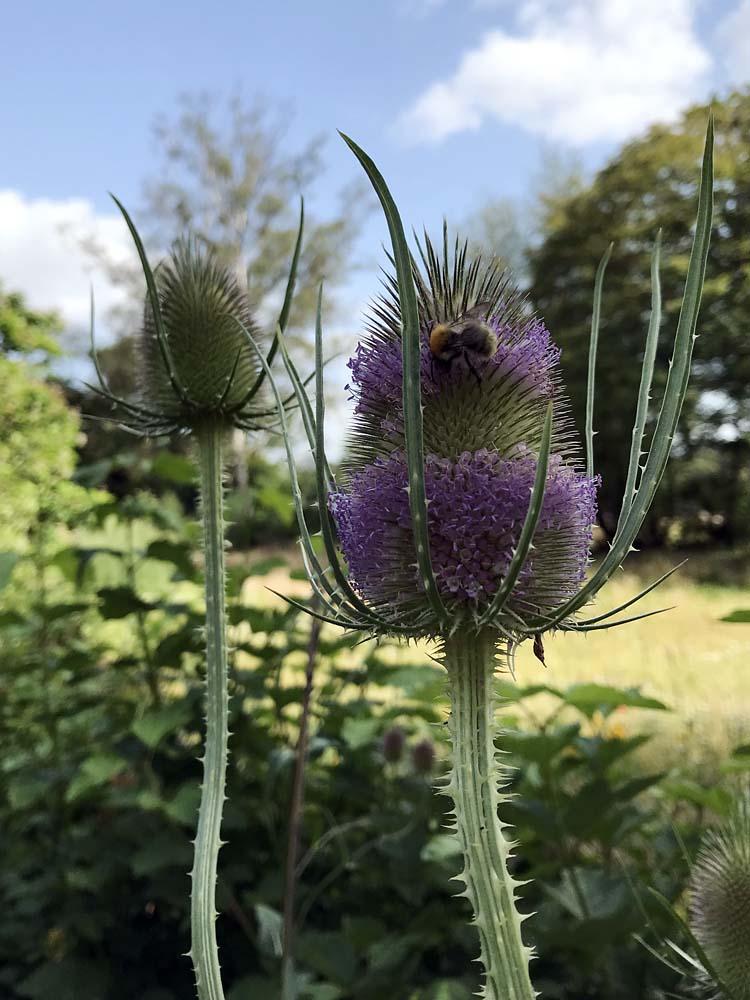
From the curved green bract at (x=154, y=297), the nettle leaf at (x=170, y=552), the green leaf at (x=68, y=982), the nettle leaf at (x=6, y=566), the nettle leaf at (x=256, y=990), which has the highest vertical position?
the curved green bract at (x=154, y=297)

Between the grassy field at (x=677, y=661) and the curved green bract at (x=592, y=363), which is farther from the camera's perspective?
the grassy field at (x=677, y=661)

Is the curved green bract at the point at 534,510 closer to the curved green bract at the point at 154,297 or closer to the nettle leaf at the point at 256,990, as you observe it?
the curved green bract at the point at 154,297

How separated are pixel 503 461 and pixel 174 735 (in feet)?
7.43

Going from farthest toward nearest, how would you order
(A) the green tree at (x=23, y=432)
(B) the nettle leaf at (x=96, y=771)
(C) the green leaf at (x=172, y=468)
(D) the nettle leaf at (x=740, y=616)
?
(A) the green tree at (x=23, y=432) → (C) the green leaf at (x=172, y=468) → (B) the nettle leaf at (x=96, y=771) → (D) the nettle leaf at (x=740, y=616)

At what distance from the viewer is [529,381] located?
3.25 feet

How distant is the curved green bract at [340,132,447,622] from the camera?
0.61m

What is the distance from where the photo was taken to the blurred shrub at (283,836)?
1942 millimetres

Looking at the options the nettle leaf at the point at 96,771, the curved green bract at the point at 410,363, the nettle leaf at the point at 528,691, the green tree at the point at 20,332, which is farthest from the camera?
the green tree at the point at 20,332

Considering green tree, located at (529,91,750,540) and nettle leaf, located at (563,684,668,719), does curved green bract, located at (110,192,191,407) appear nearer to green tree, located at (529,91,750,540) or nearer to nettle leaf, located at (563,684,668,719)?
nettle leaf, located at (563,684,668,719)

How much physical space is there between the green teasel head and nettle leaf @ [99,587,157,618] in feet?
3.22

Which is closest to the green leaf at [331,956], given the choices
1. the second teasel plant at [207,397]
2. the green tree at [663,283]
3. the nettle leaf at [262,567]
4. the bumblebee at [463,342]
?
the second teasel plant at [207,397]

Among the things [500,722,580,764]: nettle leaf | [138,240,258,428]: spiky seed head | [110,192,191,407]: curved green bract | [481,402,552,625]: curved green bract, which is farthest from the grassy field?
[481,402,552,625]: curved green bract

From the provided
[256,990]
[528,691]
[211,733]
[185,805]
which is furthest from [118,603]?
[211,733]

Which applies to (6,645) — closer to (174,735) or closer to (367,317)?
(174,735)
